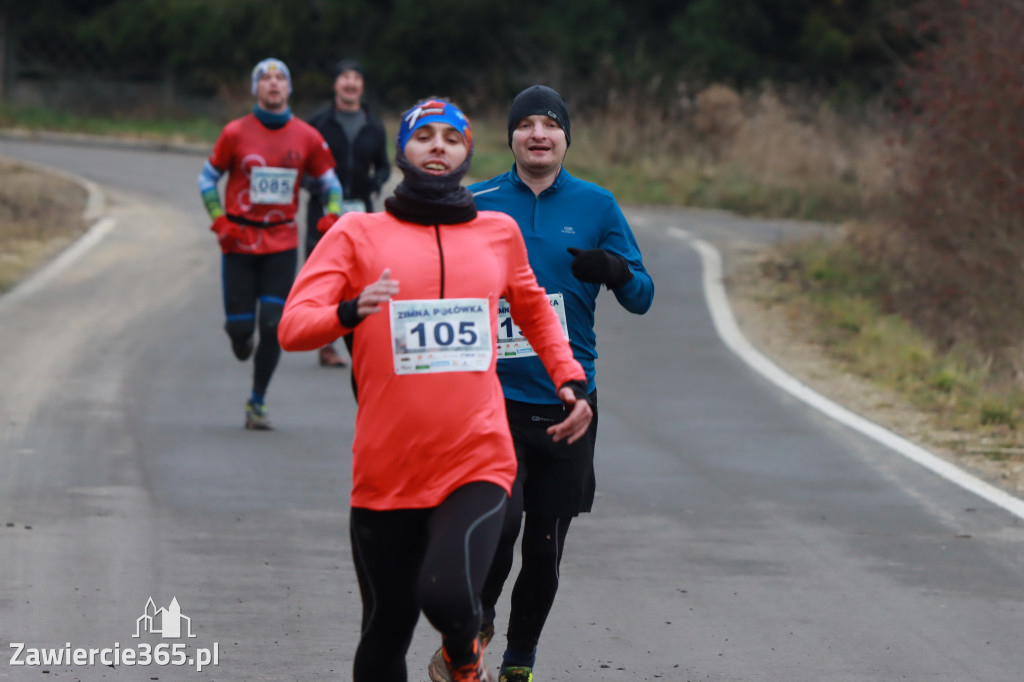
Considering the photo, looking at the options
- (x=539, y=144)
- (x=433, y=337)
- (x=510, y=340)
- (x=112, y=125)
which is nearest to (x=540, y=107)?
(x=539, y=144)

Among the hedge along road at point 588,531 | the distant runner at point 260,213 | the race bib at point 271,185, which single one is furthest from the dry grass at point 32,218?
the race bib at point 271,185

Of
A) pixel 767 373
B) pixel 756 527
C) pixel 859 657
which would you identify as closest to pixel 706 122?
pixel 767 373

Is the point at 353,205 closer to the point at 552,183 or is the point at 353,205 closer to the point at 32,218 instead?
the point at 552,183

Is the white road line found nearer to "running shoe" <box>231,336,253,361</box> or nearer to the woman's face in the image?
"running shoe" <box>231,336,253,361</box>

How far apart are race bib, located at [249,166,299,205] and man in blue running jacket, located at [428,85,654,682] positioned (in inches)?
178

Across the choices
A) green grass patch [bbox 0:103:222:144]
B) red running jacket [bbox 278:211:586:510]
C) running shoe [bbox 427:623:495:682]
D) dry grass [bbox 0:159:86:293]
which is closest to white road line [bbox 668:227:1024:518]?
running shoe [bbox 427:623:495:682]

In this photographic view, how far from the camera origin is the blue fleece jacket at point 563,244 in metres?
5.30

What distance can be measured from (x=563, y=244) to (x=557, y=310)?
0.68 ft

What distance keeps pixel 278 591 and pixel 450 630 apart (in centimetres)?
240

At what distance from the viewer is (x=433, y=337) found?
167 inches

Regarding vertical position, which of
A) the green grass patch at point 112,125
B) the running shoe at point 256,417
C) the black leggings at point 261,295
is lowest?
the running shoe at point 256,417

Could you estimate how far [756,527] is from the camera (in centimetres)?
782

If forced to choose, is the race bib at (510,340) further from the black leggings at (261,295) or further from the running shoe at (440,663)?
the black leggings at (261,295)

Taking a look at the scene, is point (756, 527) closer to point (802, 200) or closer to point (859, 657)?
point (859, 657)
